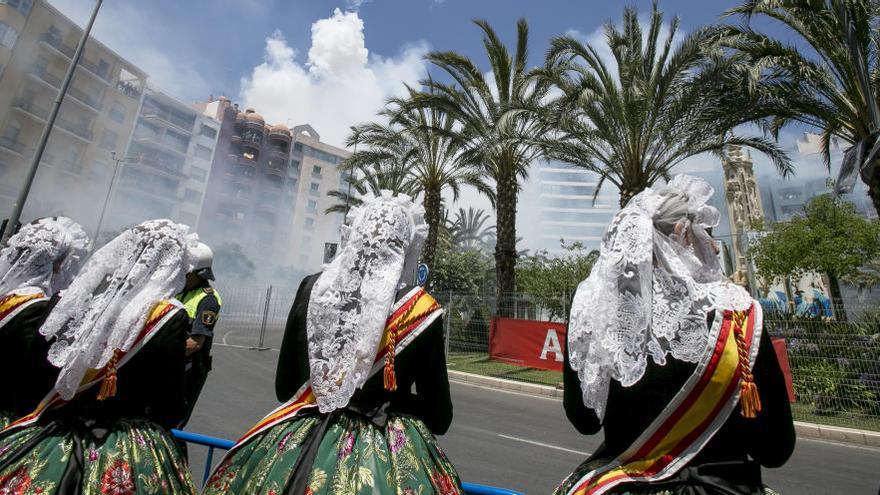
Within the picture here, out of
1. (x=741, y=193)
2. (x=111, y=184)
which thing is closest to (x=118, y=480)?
(x=111, y=184)

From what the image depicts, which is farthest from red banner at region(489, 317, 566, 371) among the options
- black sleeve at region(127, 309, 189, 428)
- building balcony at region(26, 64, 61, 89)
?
building balcony at region(26, 64, 61, 89)

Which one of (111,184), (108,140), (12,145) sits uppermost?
(108,140)

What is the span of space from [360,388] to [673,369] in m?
1.06

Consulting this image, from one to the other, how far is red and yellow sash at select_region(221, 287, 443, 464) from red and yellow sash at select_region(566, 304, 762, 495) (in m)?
0.80

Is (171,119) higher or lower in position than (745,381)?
higher

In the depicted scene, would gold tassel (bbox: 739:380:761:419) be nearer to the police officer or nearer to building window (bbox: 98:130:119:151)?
the police officer

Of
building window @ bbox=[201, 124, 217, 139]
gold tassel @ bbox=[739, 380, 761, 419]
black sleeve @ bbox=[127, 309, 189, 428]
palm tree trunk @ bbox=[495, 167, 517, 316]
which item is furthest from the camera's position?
building window @ bbox=[201, 124, 217, 139]

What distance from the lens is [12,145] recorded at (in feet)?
68.1

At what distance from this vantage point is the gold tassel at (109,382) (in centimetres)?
188

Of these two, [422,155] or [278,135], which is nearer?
[422,155]

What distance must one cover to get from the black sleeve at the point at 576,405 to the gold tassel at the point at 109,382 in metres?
1.78

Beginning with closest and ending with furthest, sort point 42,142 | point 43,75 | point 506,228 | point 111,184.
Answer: point 42,142 → point 506,228 → point 43,75 → point 111,184

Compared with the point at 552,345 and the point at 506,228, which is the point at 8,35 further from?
the point at 552,345

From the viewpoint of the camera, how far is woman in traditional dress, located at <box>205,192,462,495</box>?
1579mm
